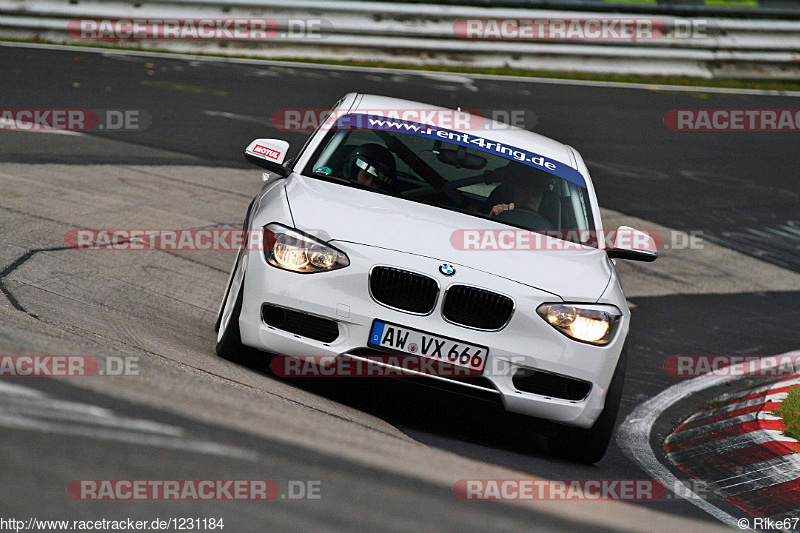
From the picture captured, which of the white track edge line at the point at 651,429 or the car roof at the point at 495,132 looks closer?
the white track edge line at the point at 651,429

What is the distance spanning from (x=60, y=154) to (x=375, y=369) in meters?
6.59

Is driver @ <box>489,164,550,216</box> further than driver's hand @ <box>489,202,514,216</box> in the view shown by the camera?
Yes

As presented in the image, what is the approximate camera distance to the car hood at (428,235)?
470cm

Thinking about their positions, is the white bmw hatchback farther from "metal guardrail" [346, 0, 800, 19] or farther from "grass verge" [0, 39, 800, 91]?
"metal guardrail" [346, 0, 800, 19]

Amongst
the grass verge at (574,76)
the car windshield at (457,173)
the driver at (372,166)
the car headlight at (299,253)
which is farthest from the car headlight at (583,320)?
the grass verge at (574,76)

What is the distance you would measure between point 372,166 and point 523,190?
2.96 feet

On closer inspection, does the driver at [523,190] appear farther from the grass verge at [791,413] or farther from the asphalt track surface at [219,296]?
the grass verge at [791,413]

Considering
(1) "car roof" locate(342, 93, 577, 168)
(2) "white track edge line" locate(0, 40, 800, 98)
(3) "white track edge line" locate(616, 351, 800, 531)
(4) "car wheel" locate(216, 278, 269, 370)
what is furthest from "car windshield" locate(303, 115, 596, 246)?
(2) "white track edge line" locate(0, 40, 800, 98)

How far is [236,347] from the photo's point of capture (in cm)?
496

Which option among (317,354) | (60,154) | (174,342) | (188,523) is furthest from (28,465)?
(60,154)

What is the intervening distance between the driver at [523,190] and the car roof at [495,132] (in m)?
0.35

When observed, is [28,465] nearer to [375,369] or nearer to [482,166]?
[375,369]

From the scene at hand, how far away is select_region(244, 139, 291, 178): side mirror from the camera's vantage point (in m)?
5.64

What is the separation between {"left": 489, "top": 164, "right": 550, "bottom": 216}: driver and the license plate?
48.9 inches
